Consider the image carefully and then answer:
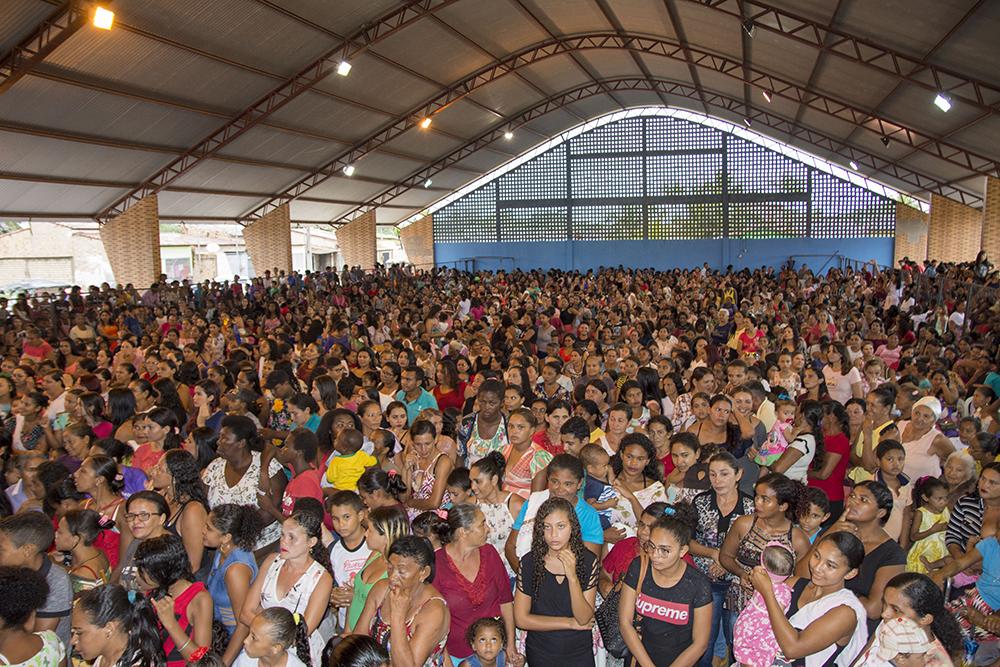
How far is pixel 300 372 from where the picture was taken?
8188 millimetres

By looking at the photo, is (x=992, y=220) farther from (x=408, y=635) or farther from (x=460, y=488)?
(x=408, y=635)

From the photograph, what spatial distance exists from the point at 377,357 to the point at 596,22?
40.9 feet

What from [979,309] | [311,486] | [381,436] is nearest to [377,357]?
[381,436]

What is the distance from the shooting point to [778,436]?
17.3 feet

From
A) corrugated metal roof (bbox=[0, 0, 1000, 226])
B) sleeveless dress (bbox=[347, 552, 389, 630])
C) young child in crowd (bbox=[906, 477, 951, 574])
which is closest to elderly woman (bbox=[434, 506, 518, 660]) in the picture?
sleeveless dress (bbox=[347, 552, 389, 630])

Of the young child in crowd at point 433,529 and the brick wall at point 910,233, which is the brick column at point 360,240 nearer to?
the brick wall at point 910,233

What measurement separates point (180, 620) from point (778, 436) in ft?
12.7

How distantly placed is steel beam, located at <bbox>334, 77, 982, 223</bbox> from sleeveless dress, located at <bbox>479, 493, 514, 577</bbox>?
64.4ft

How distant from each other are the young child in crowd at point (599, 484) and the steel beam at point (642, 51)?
45.9 ft

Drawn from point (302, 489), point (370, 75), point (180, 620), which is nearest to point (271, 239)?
point (370, 75)

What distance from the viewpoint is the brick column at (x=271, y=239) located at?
23141mm

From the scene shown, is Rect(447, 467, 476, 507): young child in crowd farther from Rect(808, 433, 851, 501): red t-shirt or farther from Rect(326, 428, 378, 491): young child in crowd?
Rect(808, 433, 851, 501): red t-shirt

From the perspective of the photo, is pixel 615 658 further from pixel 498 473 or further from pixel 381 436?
pixel 381 436

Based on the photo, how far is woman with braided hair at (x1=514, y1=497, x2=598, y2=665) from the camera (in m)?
3.20
